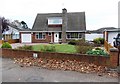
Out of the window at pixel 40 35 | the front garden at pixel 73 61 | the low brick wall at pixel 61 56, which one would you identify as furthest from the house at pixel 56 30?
the front garden at pixel 73 61

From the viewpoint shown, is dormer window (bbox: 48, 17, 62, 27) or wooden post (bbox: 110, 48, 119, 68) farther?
dormer window (bbox: 48, 17, 62, 27)

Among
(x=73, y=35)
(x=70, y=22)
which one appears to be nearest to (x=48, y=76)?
(x=73, y=35)

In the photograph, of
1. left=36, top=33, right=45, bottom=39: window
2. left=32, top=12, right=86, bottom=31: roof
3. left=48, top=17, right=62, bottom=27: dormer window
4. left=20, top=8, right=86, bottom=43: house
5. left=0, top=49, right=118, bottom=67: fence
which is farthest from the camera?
left=48, top=17, right=62, bottom=27: dormer window

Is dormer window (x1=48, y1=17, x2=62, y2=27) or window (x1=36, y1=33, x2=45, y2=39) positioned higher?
dormer window (x1=48, y1=17, x2=62, y2=27)

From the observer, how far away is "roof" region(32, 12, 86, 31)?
33.2 m

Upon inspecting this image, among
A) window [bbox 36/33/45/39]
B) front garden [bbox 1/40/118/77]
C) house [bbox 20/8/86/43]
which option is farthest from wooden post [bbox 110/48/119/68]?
window [bbox 36/33/45/39]

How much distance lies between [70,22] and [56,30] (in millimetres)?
3697

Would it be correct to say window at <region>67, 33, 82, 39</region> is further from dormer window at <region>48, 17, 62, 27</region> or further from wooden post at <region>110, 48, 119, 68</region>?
wooden post at <region>110, 48, 119, 68</region>

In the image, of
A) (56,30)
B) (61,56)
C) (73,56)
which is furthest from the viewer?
(56,30)

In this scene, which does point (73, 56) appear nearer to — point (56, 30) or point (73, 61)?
point (73, 61)

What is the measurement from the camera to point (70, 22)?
34.6 m

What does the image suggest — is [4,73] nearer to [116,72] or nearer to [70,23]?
[116,72]

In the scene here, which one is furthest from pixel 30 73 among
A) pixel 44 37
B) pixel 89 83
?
pixel 44 37

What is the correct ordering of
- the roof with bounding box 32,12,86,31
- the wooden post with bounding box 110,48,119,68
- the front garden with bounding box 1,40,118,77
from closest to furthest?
the wooden post with bounding box 110,48,119,68 → the front garden with bounding box 1,40,118,77 → the roof with bounding box 32,12,86,31
